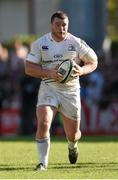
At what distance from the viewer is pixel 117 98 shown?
944 inches

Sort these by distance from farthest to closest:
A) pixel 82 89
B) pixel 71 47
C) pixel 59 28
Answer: pixel 82 89 < pixel 71 47 < pixel 59 28

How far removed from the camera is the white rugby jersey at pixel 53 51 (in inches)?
528

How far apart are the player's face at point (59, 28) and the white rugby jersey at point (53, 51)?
0.34 feet

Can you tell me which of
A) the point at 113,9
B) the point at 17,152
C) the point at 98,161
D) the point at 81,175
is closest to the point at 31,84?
the point at 17,152

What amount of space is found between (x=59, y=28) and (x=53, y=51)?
36cm

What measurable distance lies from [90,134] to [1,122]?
7.70 ft

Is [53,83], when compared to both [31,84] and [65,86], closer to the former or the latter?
[65,86]

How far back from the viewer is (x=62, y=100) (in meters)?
13.6

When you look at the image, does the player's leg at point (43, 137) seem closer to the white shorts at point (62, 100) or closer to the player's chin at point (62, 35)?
the white shorts at point (62, 100)

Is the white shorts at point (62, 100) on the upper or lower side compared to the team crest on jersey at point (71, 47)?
lower

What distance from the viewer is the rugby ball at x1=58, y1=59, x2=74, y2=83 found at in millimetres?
13164

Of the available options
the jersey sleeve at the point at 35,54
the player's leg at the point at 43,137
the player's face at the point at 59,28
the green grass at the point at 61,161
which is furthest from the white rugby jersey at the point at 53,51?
the green grass at the point at 61,161

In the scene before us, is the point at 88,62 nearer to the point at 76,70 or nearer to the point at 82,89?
the point at 76,70

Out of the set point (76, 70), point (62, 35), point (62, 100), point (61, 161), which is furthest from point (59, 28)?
point (61, 161)
